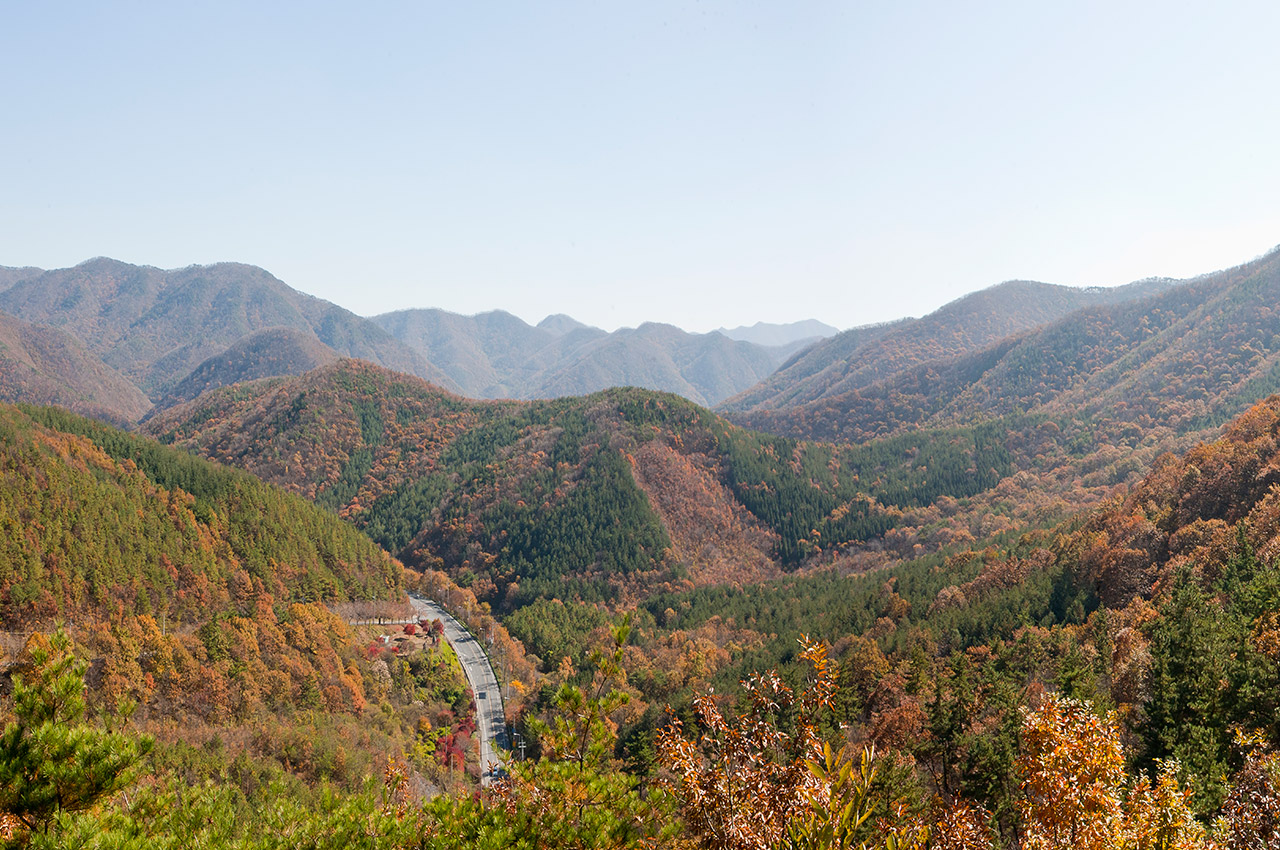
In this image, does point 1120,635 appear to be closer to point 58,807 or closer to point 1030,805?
point 1030,805

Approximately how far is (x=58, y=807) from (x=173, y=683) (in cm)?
7517

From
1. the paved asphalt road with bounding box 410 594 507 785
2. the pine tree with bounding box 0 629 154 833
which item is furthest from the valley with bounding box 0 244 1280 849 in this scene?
the paved asphalt road with bounding box 410 594 507 785

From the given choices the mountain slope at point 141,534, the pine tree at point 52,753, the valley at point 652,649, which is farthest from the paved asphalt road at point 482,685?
the pine tree at point 52,753

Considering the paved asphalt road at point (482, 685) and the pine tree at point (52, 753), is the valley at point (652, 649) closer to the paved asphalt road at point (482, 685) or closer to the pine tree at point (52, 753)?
the pine tree at point (52, 753)

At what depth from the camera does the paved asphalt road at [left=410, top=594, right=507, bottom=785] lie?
85438 millimetres

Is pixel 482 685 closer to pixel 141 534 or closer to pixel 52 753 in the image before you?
pixel 141 534

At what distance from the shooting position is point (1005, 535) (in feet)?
460

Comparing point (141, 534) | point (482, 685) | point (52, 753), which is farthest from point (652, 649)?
point (52, 753)

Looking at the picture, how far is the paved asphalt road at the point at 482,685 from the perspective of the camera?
85.4m

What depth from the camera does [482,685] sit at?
102312mm

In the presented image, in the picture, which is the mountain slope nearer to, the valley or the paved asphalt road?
the valley

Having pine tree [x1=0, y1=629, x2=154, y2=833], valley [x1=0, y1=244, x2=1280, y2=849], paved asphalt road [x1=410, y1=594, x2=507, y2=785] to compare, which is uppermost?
pine tree [x1=0, y1=629, x2=154, y2=833]

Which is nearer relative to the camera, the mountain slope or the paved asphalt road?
the mountain slope

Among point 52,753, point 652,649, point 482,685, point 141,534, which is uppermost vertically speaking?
point 52,753
